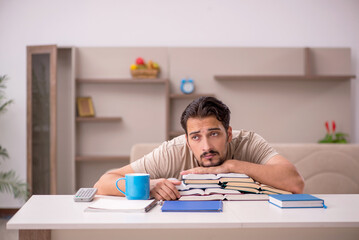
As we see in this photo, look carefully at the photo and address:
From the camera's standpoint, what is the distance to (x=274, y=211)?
1.32 m

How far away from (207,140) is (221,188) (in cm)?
36

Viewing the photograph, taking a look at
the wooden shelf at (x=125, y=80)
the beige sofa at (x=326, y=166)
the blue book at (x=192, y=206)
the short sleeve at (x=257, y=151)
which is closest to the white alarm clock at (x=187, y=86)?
the wooden shelf at (x=125, y=80)

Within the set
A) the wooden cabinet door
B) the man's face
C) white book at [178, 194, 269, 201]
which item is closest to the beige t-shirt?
the man's face

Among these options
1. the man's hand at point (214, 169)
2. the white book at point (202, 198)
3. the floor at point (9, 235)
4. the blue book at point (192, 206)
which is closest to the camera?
the blue book at point (192, 206)

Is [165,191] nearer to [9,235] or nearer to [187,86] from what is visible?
[9,235]

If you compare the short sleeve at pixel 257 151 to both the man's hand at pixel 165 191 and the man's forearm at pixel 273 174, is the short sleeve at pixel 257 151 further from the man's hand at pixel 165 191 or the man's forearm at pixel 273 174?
the man's hand at pixel 165 191

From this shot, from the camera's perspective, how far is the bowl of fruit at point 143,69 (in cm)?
430

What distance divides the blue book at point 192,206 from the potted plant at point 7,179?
3.15 meters

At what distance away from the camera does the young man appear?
1.75 meters

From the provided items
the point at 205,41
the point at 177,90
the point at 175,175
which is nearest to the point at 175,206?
the point at 175,175

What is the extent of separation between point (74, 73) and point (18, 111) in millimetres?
888

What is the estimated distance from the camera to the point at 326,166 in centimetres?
281

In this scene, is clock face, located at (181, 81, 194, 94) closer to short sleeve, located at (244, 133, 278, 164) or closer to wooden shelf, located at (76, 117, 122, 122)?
wooden shelf, located at (76, 117, 122, 122)

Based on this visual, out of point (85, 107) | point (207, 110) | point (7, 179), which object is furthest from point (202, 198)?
point (7, 179)
